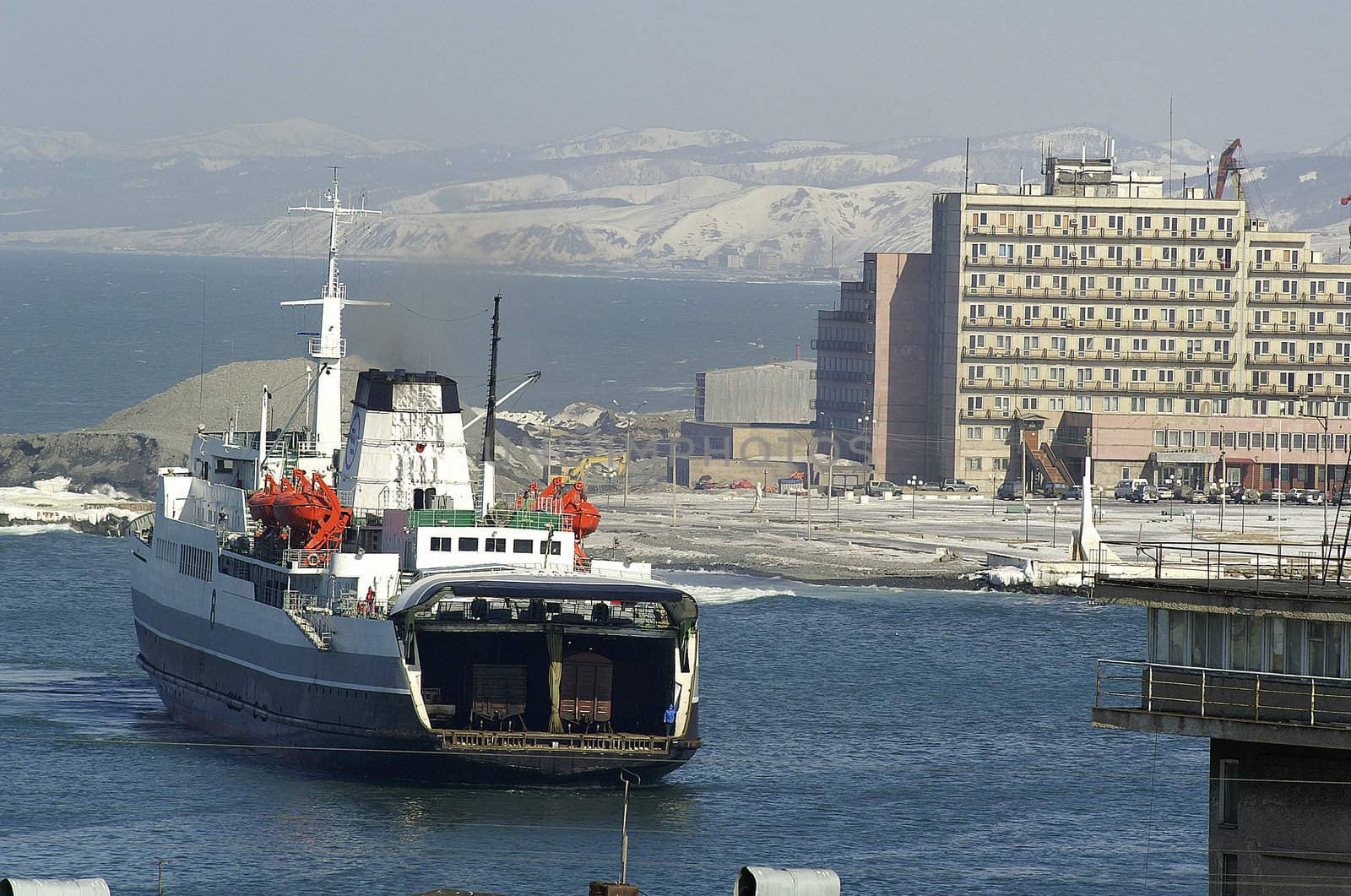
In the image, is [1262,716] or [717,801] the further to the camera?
[717,801]

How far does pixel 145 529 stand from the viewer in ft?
299

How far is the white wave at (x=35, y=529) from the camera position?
5256 inches

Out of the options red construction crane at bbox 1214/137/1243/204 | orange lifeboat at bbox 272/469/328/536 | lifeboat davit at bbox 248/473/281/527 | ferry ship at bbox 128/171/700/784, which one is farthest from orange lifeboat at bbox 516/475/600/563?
red construction crane at bbox 1214/137/1243/204

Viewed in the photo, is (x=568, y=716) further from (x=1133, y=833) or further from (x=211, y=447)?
(x=211, y=447)

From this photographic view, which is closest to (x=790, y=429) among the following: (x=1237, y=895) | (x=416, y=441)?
(x=416, y=441)

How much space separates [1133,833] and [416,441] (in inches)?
1092

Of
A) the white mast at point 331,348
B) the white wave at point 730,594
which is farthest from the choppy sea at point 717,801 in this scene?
the white wave at point 730,594

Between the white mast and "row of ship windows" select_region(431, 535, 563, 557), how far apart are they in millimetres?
13255

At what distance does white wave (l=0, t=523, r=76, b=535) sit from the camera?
5256 inches

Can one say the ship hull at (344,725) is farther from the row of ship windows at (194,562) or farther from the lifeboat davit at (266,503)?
the lifeboat davit at (266,503)

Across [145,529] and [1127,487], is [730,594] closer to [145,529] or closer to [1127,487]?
[145,529]

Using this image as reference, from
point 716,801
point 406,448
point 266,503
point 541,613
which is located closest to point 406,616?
point 541,613

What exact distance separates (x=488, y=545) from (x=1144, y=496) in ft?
331

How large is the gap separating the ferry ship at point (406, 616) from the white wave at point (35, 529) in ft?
182
